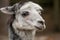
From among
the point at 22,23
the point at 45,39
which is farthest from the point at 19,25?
the point at 45,39

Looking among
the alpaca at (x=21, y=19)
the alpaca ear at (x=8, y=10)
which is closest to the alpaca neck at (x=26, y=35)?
the alpaca at (x=21, y=19)

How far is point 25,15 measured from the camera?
1750 millimetres

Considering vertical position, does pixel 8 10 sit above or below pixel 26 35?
above

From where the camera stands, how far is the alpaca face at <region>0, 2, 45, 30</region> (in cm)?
169

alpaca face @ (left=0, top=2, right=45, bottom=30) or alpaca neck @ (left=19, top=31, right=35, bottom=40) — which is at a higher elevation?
alpaca face @ (left=0, top=2, right=45, bottom=30)

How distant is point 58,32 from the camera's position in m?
4.55

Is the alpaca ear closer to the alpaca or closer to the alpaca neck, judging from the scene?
the alpaca

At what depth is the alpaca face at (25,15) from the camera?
5.55 feet

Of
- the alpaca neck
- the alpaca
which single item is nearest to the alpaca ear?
the alpaca

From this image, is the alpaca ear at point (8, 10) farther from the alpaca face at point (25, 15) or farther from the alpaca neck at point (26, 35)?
the alpaca neck at point (26, 35)

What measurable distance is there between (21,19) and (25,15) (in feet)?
0.10

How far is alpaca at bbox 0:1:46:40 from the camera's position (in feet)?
5.68

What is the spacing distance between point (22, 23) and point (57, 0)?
8.79 ft

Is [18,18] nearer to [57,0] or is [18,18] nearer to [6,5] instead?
[6,5]
